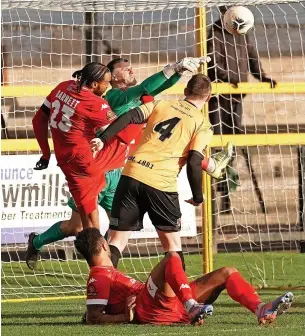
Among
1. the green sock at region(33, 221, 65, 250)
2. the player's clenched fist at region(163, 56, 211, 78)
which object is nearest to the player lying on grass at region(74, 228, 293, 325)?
the player's clenched fist at region(163, 56, 211, 78)

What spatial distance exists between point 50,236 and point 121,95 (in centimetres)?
156

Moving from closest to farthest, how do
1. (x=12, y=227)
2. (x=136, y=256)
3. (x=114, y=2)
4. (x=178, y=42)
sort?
(x=114, y=2) < (x=12, y=227) < (x=136, y=256) < (x=178, y=42)

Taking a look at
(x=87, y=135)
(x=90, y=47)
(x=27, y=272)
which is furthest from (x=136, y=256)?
(x=87, y=135)

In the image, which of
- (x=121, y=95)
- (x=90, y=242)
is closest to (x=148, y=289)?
(x=90, y=242)

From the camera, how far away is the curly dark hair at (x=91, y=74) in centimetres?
980

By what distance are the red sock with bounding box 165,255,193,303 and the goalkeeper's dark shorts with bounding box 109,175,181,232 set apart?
112 cm

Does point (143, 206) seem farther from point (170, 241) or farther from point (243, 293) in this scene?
point (243, 293)

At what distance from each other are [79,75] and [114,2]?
5.58 ft

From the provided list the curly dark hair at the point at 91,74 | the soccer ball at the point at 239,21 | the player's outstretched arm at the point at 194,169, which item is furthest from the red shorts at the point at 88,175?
the player's outstretched arm at the point at 194,169

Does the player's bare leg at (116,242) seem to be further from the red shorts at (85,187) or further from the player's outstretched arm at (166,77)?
the red shorts at (85,187)

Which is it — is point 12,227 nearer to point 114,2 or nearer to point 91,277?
point 114,2

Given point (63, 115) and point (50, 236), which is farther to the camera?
point (50, 236)

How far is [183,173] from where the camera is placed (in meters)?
12.5

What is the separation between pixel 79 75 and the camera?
9969 millimetres
